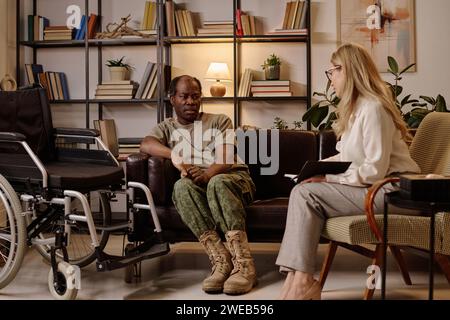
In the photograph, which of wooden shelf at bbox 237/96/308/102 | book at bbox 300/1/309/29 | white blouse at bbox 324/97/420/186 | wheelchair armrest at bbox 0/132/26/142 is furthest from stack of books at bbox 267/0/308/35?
wheelchair armrest at bbox 0/132/26/142

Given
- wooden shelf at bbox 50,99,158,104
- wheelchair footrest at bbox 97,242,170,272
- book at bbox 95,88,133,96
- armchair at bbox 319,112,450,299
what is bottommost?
wheelchair footrest at bbox 97,242,170,272

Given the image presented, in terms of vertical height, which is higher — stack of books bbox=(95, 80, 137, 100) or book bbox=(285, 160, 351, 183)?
stack of books bbox=(95, 80, 137, 100)

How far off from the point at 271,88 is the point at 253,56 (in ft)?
1.16

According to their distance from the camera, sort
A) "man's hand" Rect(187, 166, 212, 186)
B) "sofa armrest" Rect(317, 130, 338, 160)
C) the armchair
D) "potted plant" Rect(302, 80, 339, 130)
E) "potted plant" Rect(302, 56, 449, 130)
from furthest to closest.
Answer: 1. "potted plant" Rect(302, 80, 339, 130)
2. "potted plant" Rect(302, 56, 449, 130)
3. "sofa armrest" Rect(317, 130, 338, 160)
4. "man's hand" Rect(187, 166, 212, 186)
5. the armchair

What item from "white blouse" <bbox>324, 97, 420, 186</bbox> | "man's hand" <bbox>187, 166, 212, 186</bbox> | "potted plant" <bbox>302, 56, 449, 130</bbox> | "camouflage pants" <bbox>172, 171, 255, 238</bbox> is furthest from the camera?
"potted plant" <bbox>302, 56, 449, 130</bbox>

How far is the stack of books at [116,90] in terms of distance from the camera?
4.78 m

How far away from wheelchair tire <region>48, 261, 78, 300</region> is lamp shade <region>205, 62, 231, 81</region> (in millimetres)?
2351

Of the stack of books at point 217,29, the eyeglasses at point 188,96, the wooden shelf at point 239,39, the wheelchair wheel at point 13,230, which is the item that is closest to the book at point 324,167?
the eyeglasses at point 188,96

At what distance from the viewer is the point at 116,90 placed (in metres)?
4.79

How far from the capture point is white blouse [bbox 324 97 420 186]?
2.47 m

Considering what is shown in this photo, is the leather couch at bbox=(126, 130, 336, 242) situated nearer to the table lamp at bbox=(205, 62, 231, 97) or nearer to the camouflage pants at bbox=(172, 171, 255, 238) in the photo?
the camouflage pants at bbox=(172, 171, 255, 238)

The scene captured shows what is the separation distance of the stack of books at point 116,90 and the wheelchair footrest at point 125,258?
2103 mm

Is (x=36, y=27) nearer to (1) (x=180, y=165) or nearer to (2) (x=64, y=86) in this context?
(2) (x=64, y=86)
